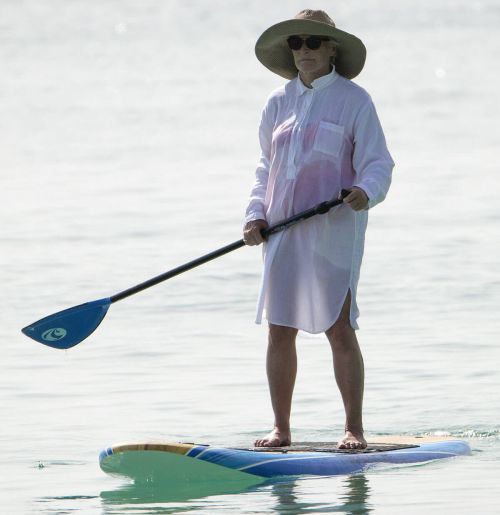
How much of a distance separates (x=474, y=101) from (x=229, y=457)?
2009 cm

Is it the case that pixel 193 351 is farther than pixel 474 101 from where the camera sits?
No

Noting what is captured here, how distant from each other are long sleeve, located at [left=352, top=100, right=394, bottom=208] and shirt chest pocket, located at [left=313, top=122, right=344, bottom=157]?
62 millimetres

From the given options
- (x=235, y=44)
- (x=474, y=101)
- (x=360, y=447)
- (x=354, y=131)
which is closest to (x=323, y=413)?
(x=360, y=447)

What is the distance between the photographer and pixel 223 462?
6.14 m

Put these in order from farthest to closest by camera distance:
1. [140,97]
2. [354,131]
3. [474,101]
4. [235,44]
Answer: [235,44], [140,97], [474,101], [354,131]

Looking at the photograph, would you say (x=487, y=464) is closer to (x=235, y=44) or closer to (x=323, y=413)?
(x=323, y=413)

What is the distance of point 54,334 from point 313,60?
5.14ft

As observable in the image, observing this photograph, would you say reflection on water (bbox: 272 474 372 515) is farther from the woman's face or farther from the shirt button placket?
the woman's face

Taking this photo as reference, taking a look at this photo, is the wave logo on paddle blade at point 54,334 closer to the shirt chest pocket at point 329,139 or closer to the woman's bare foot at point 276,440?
the woman's bare foot at point 276,440

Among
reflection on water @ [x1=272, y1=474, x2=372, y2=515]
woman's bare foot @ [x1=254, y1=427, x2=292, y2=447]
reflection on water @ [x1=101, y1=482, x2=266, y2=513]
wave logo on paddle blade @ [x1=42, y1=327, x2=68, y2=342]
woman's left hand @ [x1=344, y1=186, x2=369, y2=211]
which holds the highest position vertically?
woman's left hand @ [x1=344, y1=186, x2=369, y2=211]

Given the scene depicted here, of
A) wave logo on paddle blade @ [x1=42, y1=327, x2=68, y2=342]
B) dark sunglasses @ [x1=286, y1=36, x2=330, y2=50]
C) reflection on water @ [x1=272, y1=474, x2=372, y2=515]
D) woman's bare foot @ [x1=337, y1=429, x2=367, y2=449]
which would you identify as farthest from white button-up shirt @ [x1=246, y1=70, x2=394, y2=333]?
wave logo on paddle blade @ [x1=42, y1=327, x2=68, y2=342]

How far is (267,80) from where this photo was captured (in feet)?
92.2

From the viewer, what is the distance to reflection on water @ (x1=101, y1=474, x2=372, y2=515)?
18.8 ft

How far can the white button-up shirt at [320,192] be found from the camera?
6.40m
